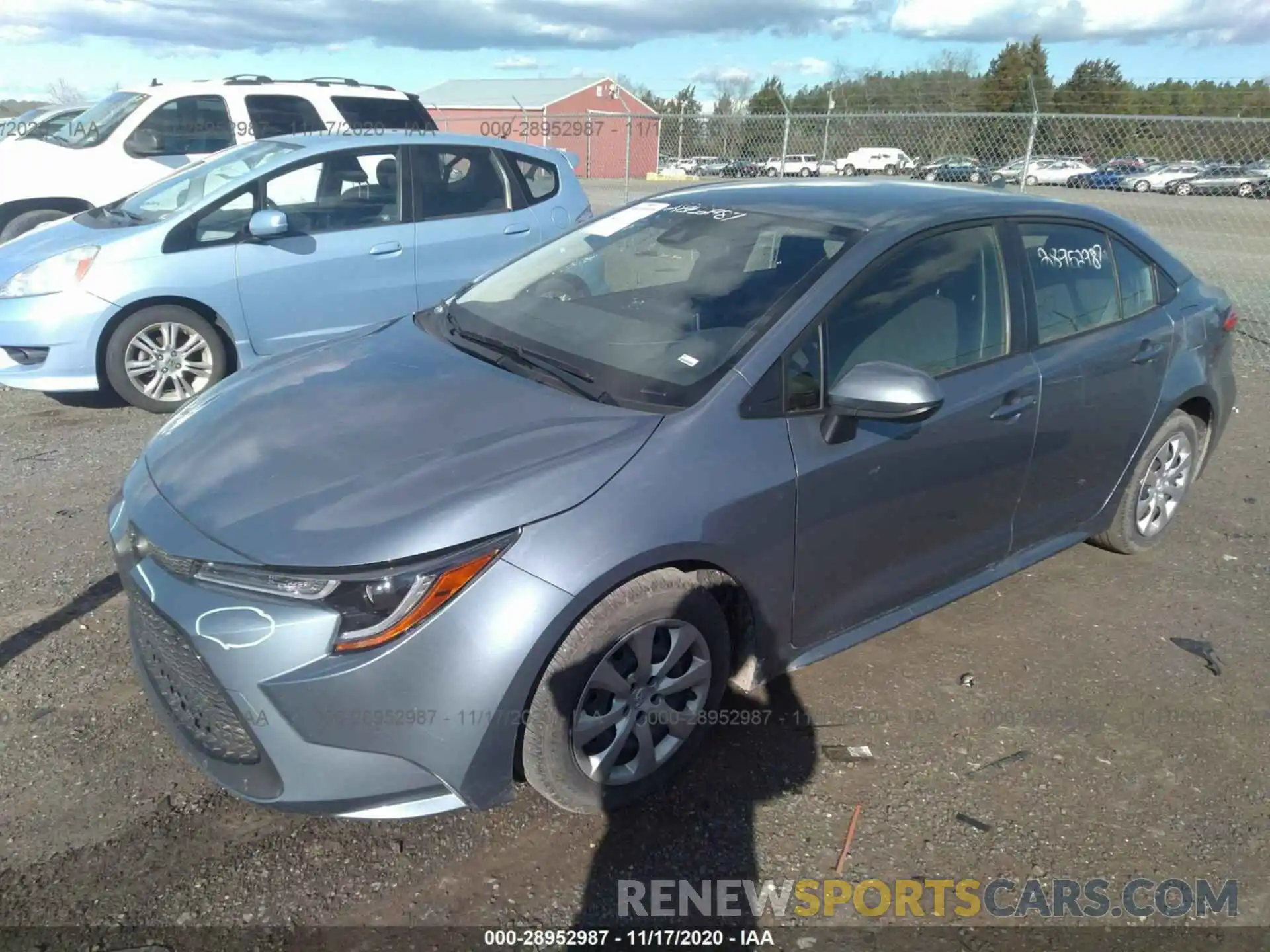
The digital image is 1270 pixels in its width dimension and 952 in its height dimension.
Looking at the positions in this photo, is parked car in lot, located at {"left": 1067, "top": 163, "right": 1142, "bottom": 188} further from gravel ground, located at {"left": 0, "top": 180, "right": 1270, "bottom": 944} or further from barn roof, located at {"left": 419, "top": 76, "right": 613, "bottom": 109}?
barn roof, located at {"left": 419, "top": 76, "right": 613, "bottom": 109}

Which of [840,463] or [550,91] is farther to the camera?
[550,91]

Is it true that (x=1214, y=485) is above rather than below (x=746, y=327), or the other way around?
below

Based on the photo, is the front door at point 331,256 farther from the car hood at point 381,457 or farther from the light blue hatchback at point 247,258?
the car hood at point 381,457

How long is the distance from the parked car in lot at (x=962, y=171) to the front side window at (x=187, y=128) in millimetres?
10524

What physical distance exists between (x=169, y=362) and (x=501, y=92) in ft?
151

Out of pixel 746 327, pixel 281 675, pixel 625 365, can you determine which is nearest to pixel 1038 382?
pixel 746 327

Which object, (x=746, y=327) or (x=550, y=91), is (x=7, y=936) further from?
(x=550, y=91)

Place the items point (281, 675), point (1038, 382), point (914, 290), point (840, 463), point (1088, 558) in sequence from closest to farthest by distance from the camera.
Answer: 1. point (281, 675)
2. point (840, 463)
3. point (914, 290)
4. point (1038, 382)
5. point (1088, 558)

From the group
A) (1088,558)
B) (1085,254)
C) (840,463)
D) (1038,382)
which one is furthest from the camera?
(1088,558)

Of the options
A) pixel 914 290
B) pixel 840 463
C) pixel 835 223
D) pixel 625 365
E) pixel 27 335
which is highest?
pixel 835 223

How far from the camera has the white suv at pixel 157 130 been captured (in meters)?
8.97

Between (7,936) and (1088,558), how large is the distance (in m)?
4.35

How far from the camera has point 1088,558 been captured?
4500 mm

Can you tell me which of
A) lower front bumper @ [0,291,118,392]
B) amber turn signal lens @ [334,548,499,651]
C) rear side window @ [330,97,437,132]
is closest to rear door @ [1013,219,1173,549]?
amber turn signal lens @ [334,548,499,651]
